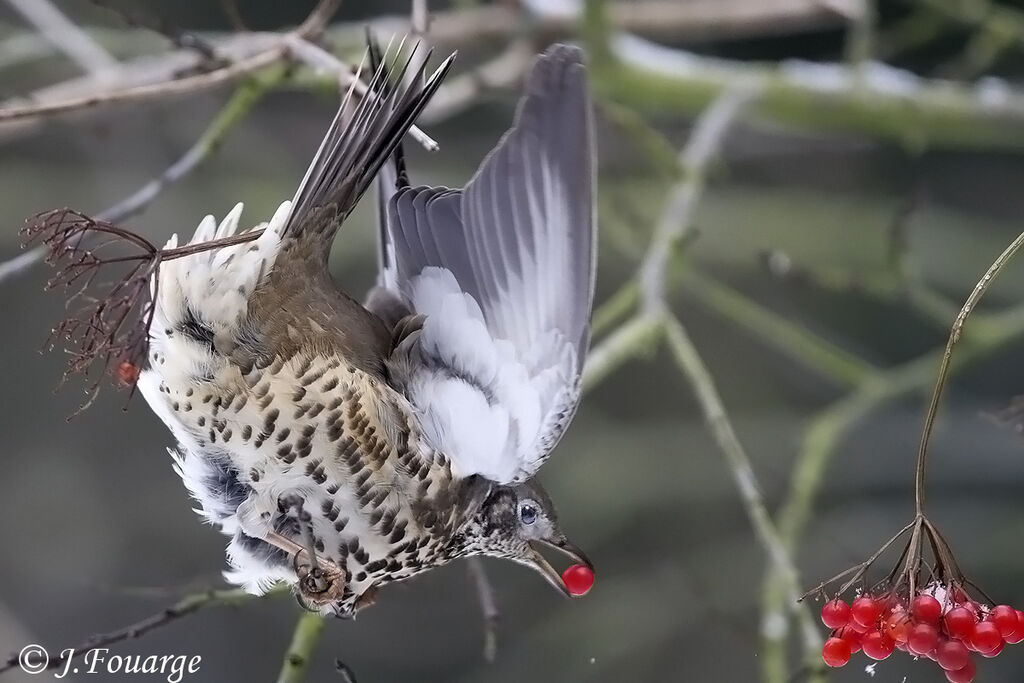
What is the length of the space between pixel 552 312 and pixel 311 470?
22 cm

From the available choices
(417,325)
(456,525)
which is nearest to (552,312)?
(417,325)

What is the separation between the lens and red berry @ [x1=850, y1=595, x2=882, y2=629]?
2.40ft

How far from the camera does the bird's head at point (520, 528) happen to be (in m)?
0.92

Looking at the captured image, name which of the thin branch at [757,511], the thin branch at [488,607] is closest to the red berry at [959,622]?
the thin branch at [757,511]

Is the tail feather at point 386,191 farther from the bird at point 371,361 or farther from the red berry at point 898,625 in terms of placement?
the red berry at point 898,625

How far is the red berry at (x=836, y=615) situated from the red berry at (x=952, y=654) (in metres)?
0.06

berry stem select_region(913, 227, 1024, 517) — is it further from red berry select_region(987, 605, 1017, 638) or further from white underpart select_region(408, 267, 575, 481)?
white underpart select_region(408, 267, 575, 481)

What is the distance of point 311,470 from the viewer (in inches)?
32.6

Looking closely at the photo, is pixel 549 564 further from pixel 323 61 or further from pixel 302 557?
pixel 323 61

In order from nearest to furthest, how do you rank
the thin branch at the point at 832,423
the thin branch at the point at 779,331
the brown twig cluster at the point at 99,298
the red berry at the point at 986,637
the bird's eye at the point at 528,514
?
the brown twig cluster at the point at 99,298, the red berry at the point at 986,637, the bird's eye at the point at 528,514, the thin branch at the point at 832,423, the thin branch at the point at 779,331

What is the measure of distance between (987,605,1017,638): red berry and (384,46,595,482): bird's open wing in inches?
12.6

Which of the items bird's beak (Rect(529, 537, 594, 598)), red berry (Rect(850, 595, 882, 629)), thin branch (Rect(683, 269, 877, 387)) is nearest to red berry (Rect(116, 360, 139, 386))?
bird's beak (Rect(529, 537, 594, 598))

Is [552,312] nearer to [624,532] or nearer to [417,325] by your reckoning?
[417,325]

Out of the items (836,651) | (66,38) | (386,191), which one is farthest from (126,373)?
(66,38)
